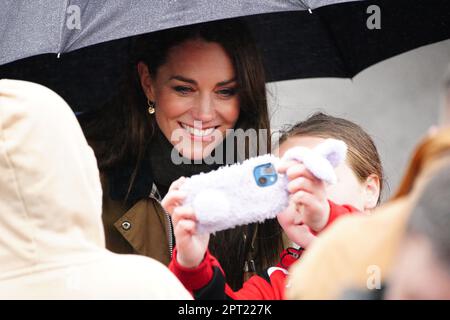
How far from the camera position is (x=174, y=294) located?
1738 millimetres

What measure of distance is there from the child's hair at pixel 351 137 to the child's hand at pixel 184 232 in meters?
0.71

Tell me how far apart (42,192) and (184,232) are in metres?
0.49

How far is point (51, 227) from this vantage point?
68.7 inches

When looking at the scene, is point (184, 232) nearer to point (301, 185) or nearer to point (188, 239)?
point (188, 239)

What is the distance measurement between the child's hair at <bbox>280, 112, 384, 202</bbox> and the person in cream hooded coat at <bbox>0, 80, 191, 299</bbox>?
1187 millimetres

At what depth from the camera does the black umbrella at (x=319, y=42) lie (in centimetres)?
362

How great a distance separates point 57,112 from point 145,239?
1.51 metres

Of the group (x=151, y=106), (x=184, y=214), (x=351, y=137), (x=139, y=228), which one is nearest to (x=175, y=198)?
(x=184, y=214)

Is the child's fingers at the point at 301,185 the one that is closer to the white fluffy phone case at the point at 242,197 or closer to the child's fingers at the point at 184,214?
the white fluffy phone case at the point at 242,197

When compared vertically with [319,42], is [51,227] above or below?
below

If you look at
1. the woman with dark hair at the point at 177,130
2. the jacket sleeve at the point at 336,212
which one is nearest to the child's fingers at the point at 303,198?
the jacket sleeve at the point at 336,212

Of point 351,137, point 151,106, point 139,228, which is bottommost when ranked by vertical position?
point 139,228

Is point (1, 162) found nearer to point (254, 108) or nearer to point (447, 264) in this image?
point (447, 264)

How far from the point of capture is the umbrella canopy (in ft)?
9.02
